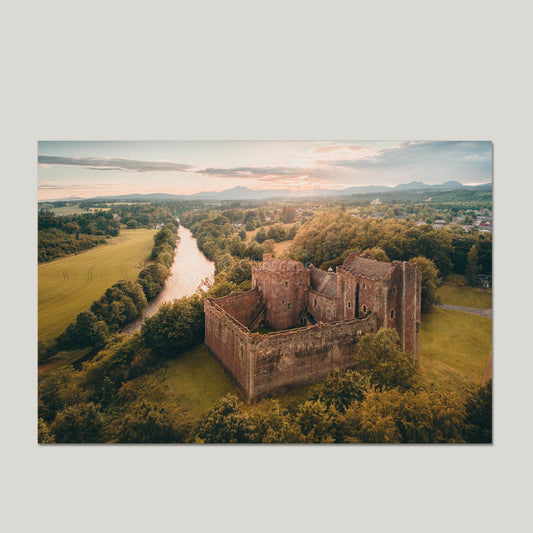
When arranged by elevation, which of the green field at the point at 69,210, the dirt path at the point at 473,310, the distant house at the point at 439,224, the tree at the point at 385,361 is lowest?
the tree at the point at 385,361

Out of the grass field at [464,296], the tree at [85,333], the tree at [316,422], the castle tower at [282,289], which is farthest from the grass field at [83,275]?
the grass field at [464,296]

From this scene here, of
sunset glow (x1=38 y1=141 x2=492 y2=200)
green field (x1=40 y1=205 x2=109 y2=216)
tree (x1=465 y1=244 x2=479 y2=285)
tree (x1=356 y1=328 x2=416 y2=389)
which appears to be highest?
sunset glow (x1=38 y1=141 x2=492 y2=200)

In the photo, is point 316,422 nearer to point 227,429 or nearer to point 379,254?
point 227,429

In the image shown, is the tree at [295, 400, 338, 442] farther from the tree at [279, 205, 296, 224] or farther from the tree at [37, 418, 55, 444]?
the tree at [279, 205, 296, 224]

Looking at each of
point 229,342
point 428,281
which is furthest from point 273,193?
point 428,281

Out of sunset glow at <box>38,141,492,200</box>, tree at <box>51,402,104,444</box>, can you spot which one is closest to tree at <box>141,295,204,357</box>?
tree at <box>51,402,104,444</box>

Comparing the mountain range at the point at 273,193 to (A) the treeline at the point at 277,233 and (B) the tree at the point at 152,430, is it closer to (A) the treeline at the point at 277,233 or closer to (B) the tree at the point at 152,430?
(A) the treeline at the point at 277,233
